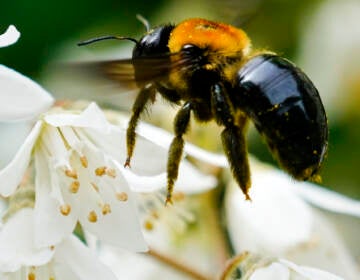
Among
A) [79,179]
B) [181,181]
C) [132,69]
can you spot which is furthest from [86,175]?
[132,69]

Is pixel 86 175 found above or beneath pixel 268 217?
above

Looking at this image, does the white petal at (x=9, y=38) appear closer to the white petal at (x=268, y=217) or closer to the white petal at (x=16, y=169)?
the white petal at (x=16, y=169)

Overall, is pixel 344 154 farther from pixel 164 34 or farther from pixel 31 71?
pixel 164 34

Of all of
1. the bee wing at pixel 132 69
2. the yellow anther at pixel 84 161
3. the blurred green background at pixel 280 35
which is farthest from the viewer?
the blurred green background at pixel 280 35

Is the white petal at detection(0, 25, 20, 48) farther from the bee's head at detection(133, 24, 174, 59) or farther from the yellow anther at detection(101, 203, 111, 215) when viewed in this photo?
the yellow anther at detection(101, 203, 111, 215)

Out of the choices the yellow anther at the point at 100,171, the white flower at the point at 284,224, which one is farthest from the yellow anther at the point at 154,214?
the yellow anther at the point at 100,171

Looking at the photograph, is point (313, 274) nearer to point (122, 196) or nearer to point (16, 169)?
point (122, 196)

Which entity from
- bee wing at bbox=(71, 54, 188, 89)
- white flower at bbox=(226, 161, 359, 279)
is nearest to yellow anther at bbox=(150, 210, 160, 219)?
white flower at bbox=(226, 161, 359, 279)
